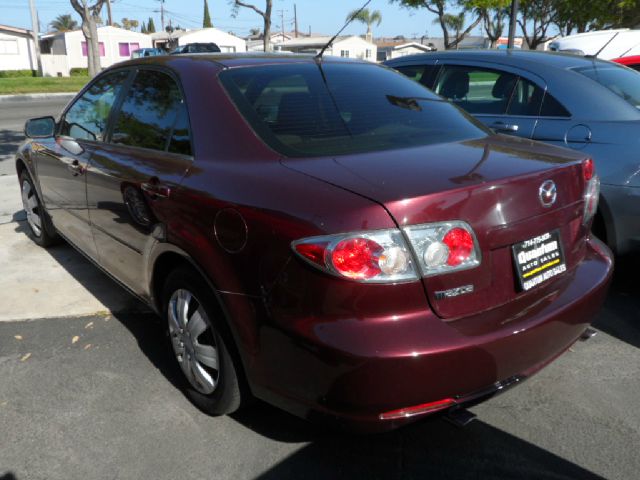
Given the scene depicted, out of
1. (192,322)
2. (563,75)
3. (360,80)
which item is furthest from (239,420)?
(563,75)

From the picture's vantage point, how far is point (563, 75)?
14.6ft

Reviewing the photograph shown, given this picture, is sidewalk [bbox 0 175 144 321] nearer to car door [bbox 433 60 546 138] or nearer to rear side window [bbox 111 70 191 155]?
rear side window [bbox 111 70 191 155]

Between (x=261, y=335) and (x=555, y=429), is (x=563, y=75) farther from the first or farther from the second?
(x=261, y=335)

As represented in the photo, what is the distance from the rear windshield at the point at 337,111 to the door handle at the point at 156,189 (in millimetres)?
483

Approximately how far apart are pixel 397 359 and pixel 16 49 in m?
52.3

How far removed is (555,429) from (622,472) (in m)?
0.33

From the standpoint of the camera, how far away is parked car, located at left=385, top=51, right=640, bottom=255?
374 cm

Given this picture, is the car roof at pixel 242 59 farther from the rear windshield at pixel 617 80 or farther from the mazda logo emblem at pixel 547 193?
the rear windshield at pixel 617 80

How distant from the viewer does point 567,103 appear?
4.27m

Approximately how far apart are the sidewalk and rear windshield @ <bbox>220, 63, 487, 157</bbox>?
76.0 inches

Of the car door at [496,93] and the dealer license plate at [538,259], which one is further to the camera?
the car door at [496,93]

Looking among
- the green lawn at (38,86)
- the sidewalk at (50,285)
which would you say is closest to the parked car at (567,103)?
the sidewalk at (50,285)

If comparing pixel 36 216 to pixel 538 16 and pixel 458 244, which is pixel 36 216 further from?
pixel 538 16

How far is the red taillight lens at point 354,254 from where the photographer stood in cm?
194
